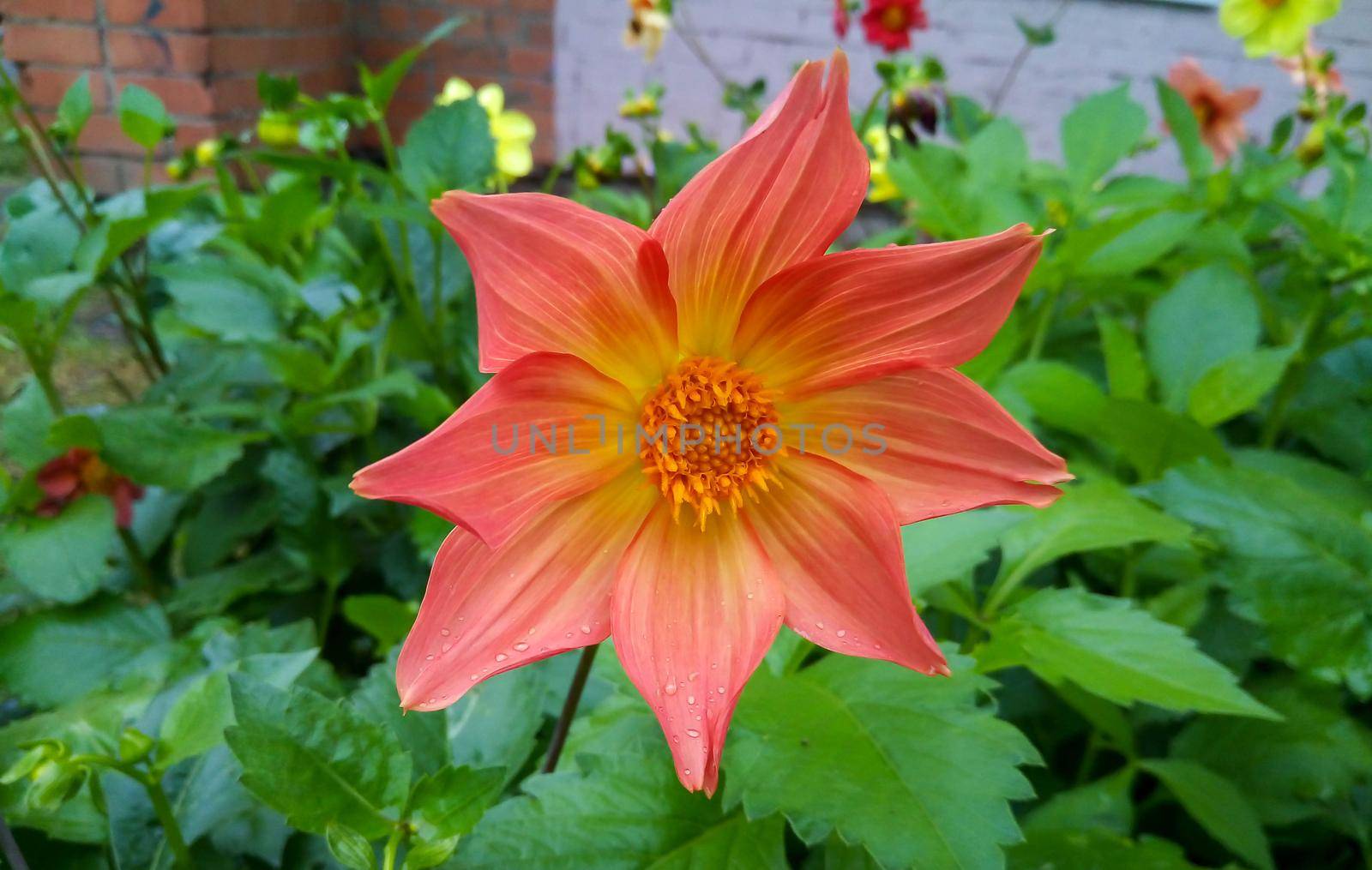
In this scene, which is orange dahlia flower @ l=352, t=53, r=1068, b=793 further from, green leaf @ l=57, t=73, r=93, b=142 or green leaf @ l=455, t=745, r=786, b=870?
green leaf @ l=57, t=73, r=93, b=142

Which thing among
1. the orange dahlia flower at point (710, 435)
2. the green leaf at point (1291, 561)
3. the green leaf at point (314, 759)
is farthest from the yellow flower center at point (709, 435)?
the green leaf at point (1291, 561)

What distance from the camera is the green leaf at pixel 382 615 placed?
834mm

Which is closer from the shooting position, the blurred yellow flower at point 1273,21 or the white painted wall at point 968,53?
the blurred yellow flower at point 1273,21

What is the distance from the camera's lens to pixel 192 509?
117cm

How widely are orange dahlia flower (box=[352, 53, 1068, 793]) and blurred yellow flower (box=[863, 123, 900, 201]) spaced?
3.76 ft

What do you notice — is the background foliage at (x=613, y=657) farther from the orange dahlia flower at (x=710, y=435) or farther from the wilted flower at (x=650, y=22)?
the wilted flower at (x=650, y=22)

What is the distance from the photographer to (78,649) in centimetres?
88

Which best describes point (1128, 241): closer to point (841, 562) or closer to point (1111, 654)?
point (1111, 654)

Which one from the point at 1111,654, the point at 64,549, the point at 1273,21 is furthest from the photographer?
the point at 1273,21

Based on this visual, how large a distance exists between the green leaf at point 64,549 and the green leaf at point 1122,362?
112cm

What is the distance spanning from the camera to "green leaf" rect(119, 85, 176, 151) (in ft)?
3.23

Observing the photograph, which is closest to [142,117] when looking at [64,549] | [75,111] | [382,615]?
[75,111]

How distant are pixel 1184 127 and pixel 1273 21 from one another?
1.06 ft

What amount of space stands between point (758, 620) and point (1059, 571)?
689mm
